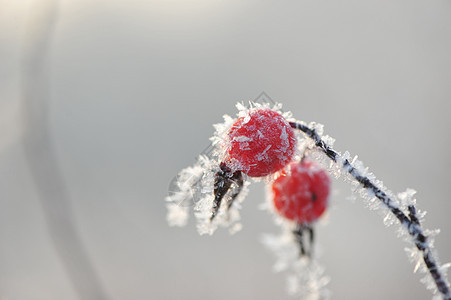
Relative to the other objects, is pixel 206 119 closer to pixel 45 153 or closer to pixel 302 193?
pixel 45 153

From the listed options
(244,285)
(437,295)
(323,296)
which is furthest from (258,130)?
(244,285)

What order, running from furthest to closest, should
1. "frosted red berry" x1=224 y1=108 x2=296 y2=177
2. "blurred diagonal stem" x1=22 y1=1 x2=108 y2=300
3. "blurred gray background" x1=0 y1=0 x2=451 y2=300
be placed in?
"blurred gray background" x1=0 y1=0 x2=451 y2=300 < "blurred diagonal stem" x1=22 y1=1 x2=108 y2=300 < "frosted red berry" x1=224 y1=108 x2=296 y2=177

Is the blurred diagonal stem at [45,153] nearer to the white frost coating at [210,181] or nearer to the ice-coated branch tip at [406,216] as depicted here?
the white frost coating at [210,181]

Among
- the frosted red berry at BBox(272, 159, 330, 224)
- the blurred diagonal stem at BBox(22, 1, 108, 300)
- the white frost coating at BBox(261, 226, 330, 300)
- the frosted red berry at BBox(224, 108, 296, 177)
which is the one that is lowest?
the white frost coating at BBox(261, 226, 330, 300)

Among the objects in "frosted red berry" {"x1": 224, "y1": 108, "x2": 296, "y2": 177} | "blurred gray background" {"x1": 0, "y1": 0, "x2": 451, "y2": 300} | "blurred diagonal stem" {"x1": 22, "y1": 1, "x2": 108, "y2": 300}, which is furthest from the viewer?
"blurred gray background" {"x1": 0, "y1": 0, "x2": 451, "y2": 300}

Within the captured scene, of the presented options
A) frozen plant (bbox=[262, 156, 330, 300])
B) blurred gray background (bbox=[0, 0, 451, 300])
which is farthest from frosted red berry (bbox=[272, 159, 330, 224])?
blurred gray background (bbox=[0, 0, 451, 300])

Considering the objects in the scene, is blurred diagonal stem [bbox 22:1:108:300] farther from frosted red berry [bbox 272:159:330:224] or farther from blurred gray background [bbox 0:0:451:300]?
frosted red berry [bbox 272:159:330:224]

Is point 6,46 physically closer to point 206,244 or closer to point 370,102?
point 206,244
